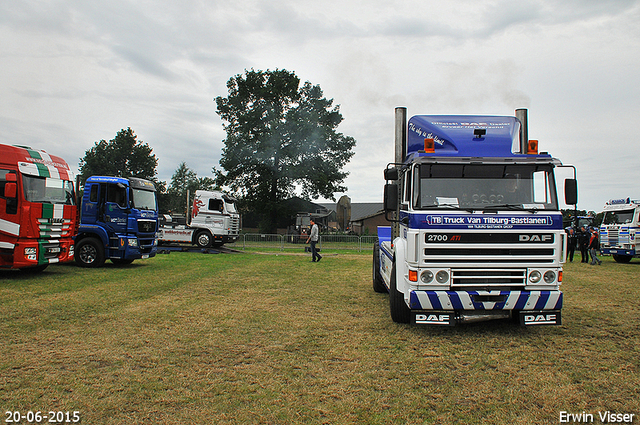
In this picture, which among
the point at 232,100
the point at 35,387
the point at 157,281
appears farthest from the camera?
the point at 232,100

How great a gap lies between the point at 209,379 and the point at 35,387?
5.10 ft

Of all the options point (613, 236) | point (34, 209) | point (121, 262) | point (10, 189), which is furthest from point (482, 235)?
point (613, 236)

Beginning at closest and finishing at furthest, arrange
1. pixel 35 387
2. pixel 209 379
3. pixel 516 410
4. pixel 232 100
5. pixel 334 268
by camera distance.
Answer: pixel 516 410 → pixel 35 387 → pixel 209 379 → pixel 334 268 → pixel 232 100

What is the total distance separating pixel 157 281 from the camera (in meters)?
10.8

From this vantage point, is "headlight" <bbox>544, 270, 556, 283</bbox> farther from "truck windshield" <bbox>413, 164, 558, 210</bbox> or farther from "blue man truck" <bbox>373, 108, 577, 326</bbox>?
"truck windshield" <bbox>413, 164, 558, 210</bbox>

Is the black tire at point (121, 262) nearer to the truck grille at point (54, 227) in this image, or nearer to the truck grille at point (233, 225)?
the truck grille at point (54, 227)

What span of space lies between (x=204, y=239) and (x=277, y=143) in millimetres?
16940

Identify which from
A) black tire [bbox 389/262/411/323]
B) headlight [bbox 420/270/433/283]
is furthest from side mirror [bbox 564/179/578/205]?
black tire [bbox 389/262/411/323]

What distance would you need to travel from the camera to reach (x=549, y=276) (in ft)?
17.8

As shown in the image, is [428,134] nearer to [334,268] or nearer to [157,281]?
[157,281]

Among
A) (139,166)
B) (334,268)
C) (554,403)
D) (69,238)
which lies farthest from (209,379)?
(139,166)

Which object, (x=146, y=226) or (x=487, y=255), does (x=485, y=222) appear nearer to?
(x=487, y=255)

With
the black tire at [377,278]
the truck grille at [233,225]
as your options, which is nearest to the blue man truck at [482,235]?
the black tire at [377,278]

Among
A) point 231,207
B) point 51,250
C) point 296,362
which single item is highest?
point 231,207
